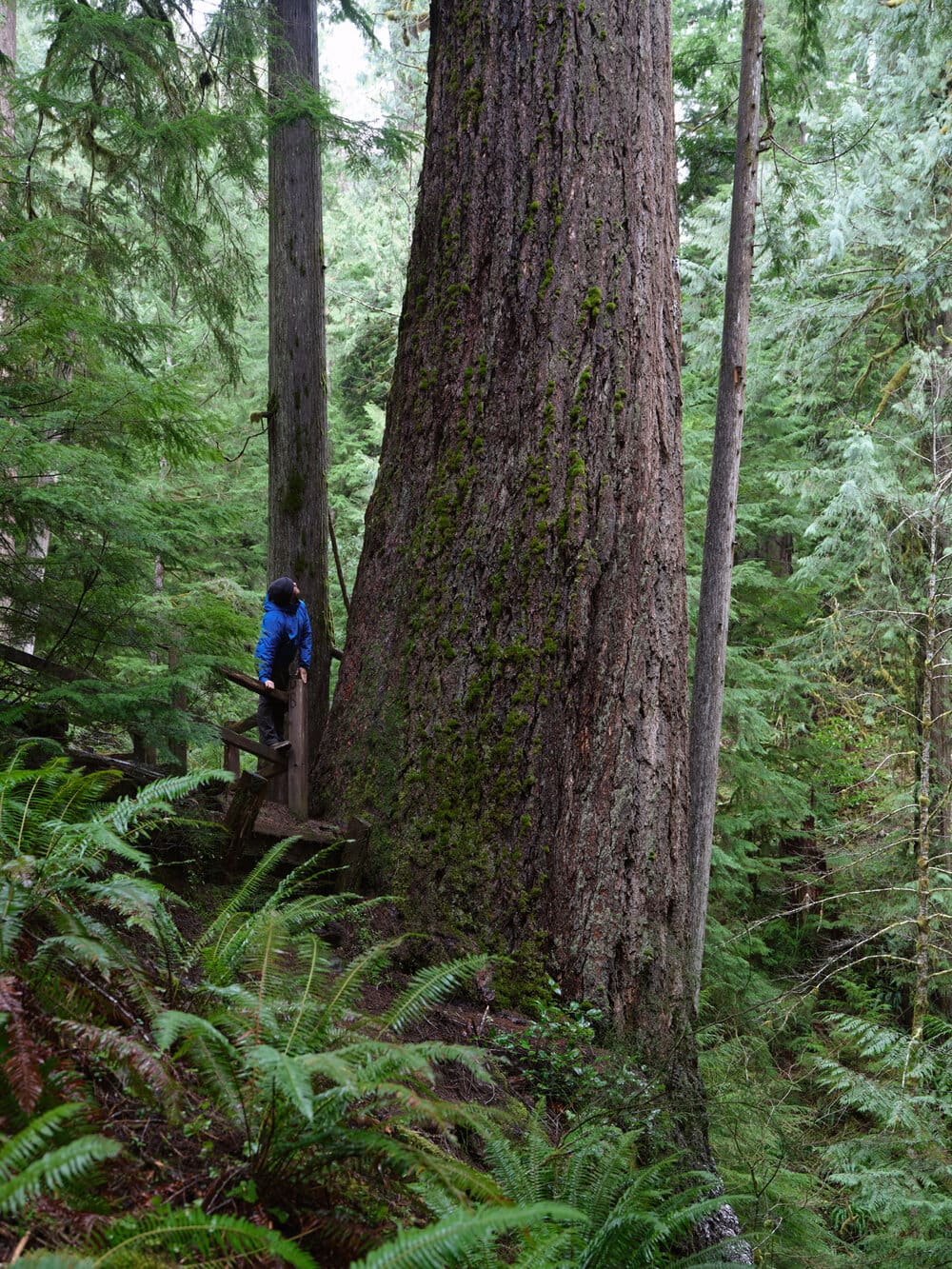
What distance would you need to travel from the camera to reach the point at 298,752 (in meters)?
5.25

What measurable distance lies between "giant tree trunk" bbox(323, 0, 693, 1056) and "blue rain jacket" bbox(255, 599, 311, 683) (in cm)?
174

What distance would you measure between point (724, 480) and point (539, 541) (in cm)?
410

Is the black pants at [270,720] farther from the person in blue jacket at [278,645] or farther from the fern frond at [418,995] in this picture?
the fern frond at [418,995]

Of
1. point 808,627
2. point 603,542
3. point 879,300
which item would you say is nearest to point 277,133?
point 603,542

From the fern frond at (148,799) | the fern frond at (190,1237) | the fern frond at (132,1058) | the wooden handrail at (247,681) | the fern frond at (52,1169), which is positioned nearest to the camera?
the fern frond at (52,1169)

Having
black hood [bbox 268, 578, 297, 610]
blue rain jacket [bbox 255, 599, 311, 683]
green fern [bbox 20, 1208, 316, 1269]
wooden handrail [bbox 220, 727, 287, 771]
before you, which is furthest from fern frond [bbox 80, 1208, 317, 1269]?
black hood [bbox 268, 578, 297, 610]

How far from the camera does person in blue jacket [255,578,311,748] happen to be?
6.52 metres

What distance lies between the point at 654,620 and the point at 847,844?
→ 28.0ft

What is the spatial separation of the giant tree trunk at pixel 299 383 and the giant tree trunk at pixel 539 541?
3.02 metres

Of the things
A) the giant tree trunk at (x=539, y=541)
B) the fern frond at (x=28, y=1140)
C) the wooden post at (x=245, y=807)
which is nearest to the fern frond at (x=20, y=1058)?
the fern frond at (x=28, y=1140)

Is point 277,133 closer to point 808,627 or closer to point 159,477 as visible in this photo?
point 159,477

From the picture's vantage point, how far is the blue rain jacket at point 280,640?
6723 millimetres

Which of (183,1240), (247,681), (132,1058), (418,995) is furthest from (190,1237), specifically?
(247,681)

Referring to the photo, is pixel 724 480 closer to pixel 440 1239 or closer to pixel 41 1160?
pixel 440 1239
